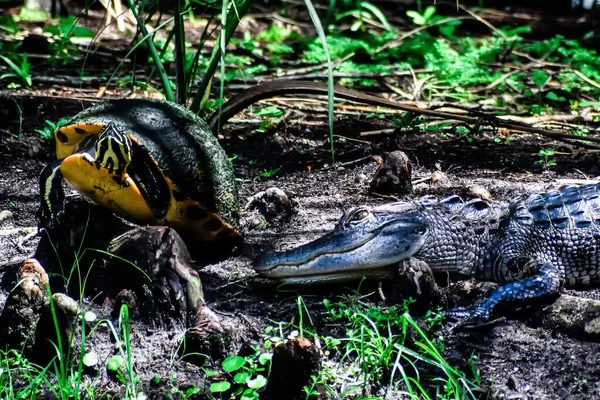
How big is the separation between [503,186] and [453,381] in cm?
219

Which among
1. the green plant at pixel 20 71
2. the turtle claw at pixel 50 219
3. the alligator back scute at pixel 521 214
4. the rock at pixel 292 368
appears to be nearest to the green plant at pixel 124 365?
the rock at pixel 292 368

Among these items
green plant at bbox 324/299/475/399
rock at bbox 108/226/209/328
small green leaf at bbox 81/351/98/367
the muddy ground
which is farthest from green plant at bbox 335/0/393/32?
small green leaf at bbox 81/351/98/367

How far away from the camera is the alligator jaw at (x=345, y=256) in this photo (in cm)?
362

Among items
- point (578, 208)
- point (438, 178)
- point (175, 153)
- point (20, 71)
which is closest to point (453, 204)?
point (578, 208)

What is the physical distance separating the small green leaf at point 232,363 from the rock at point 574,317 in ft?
4.20

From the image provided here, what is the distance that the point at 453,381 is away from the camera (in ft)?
9.37

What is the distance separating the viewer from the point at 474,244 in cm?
395

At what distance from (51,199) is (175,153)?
610 mm

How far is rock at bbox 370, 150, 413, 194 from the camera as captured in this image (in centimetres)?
468

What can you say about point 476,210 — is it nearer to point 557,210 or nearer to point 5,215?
point 557,210

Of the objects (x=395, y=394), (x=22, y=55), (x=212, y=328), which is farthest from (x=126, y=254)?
(x=22, y=55)

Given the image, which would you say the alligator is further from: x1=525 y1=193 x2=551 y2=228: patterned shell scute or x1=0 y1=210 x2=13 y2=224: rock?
x1=0 y1=210 x2=13 y2=224: rock

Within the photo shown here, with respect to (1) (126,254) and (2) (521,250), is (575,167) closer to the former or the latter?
(2) (521,250)

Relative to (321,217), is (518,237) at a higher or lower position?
higher
